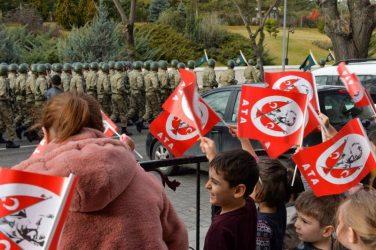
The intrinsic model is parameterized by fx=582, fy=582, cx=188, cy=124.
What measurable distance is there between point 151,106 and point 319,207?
13251 millimetres

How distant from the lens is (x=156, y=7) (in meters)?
48.4

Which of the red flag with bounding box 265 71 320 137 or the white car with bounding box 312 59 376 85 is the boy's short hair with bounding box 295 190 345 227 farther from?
the white car with bounding box 312 59 376 85

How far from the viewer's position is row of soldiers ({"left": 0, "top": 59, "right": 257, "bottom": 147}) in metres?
13.9

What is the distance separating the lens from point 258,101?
3.78m

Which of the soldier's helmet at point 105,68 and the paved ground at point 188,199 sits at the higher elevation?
the soldier's helmet at point 105,68

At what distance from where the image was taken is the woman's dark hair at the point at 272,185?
3206 millimetres

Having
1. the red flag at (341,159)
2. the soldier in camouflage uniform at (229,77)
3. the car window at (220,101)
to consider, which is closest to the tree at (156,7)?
the soldier in camouflage uniform at (229,77)

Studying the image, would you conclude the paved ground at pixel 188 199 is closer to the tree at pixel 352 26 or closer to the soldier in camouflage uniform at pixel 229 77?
the soldier in camouflage uniform at pixel 229 77

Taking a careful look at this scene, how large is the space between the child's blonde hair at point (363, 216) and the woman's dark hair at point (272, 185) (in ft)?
3.40

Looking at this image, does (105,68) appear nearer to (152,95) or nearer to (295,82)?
(152,95)

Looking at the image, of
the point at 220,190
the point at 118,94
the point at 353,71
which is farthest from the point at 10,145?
the point at 220,190

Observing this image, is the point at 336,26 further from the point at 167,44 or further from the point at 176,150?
the point at 167,44

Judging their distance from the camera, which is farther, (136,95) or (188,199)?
(136,95)

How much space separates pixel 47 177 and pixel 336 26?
15.9 metres
